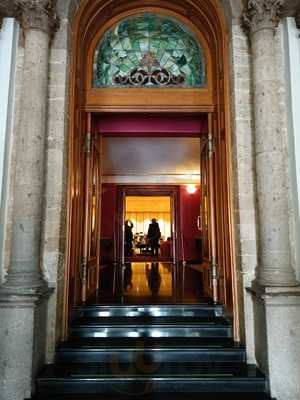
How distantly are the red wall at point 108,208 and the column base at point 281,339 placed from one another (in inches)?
265

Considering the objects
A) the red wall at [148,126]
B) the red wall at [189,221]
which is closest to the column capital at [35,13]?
the red wall at [148,126]

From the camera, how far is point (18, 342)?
224 centimetres

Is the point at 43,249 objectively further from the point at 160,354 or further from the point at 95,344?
the point at 160,354

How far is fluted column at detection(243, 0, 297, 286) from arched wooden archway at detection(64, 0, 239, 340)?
36cm

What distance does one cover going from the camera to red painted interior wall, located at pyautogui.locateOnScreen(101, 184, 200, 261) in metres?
8.88

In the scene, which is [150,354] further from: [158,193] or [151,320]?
[158,193]

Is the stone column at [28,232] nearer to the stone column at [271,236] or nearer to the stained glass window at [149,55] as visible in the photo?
the stained glass window at [149,55]

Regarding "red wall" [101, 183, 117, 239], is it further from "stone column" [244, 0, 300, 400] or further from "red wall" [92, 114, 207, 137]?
"stone column" [244, 0, 300, 400]

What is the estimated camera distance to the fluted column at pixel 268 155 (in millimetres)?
2475

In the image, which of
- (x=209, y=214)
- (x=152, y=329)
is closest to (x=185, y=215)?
(x=209, y=214)

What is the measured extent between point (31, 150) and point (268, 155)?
6.40 ft


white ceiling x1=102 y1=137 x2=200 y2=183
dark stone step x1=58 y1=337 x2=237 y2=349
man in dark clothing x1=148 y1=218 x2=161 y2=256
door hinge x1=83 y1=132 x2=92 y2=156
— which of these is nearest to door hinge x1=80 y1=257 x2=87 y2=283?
dark stone step x1=58 y1=337 x2=237 y2=349

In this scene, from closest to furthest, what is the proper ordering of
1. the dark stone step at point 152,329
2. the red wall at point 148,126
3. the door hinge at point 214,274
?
1. the dark stone step at point 152,329
2. the door hinge at point 214,274
3. the red wall at point 148,126

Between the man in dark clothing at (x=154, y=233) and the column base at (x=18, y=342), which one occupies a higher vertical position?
the man in dark clothing at (x=154, y=233)
